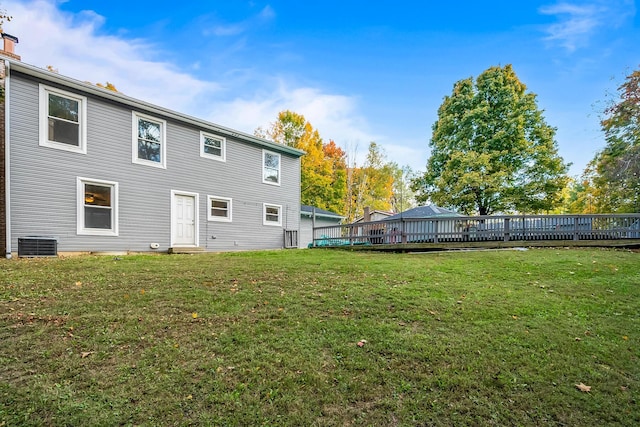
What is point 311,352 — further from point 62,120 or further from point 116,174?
point 62,120

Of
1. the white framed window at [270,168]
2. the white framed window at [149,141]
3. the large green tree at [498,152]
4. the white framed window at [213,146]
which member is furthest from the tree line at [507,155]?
the white framed window at [149,141]

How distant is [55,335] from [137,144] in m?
8.29

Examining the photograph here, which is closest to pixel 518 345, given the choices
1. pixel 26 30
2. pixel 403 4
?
pixel 403 4

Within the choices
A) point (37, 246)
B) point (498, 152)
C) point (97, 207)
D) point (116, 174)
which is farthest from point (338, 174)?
point (37, 246)

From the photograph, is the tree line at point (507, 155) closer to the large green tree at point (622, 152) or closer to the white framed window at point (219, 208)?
the large green tree at point (622, 152)

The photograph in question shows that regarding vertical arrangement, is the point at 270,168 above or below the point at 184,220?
above

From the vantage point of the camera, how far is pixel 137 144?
973 cm

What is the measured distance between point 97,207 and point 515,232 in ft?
44.7

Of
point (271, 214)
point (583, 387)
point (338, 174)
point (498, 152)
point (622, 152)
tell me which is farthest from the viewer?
point (338, 174)

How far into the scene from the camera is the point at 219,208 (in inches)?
459

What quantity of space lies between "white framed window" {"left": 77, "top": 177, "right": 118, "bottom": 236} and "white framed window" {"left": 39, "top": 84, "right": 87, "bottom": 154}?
100cm

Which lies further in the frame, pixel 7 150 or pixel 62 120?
pixel 62 120

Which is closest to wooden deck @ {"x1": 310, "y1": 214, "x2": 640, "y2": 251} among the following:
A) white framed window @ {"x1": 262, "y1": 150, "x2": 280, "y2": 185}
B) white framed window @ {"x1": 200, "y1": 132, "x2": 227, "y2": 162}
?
white framed window @ {"x1": 262, "y1": 150, "x2": 280, "y2": 185}

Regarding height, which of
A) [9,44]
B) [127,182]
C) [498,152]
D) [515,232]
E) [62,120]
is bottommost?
[515,232]
